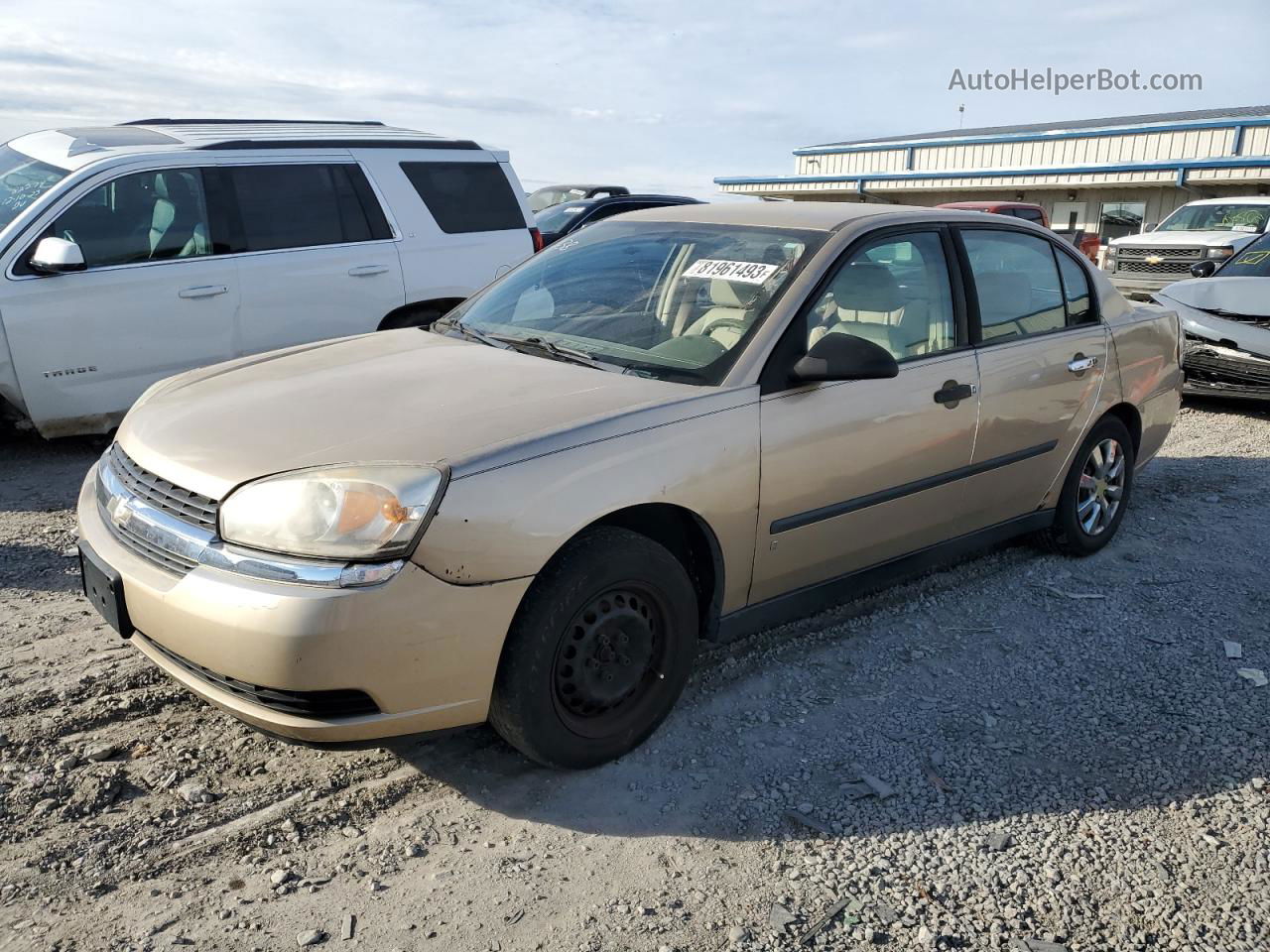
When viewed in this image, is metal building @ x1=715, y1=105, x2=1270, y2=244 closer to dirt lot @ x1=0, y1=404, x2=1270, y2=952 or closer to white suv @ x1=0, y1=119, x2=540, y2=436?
white suv @ x1=0, y1=119, x2=540, y2=436

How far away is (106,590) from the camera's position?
299 centimetres

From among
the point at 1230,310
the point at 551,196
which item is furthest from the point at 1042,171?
the point at 1230,310

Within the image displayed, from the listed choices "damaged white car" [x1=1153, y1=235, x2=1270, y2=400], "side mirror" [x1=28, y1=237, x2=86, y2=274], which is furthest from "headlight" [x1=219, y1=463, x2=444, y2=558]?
"damaged white car" [x1=1153, y1=235, x2=1270, y2=400]

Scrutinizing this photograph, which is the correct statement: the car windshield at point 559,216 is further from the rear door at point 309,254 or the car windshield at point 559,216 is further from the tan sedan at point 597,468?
the tan sedan at point 597,468

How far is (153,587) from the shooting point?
2.80m

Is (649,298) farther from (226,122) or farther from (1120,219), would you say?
(1120,219)

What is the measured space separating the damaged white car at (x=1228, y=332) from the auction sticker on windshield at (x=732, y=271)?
6.20m

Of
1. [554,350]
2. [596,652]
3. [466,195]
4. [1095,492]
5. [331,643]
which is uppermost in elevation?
[466,195]

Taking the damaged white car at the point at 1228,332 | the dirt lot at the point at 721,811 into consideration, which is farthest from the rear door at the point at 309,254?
the damaged white car at the point at 1228,332

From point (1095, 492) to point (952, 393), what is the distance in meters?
1.58

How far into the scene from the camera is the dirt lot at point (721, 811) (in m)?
2.57

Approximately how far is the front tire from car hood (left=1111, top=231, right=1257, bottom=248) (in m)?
13.5

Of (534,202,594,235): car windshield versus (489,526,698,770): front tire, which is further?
(534,202,594,235): car windshield

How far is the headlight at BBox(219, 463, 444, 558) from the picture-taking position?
2.64 meters
